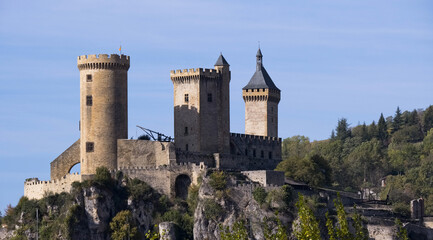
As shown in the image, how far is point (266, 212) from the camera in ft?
308

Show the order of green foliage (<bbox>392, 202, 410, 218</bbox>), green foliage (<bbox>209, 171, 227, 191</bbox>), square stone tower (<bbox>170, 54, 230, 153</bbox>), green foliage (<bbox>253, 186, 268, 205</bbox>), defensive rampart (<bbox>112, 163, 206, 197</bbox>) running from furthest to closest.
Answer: green foliage (<bbox>392, 202, 410, 218</bbox>), square stone tower (<bbox>170, 54, 230, 153</bbox>), defensive rampart (<bbox>112, 163, 206, 197</bbox>), green foliage (<bbox>209, 171, 227, 191</bbox>), green foliage (<bbox>253, 186, 268, 205</bbox>)

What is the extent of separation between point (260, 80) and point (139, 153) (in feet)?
62.1

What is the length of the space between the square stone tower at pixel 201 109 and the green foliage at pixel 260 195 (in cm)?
790

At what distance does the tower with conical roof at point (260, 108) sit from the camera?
112m

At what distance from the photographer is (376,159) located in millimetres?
142375

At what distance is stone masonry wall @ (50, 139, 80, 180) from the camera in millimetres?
102688

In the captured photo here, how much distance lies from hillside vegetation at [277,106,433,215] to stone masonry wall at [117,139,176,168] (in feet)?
36.3

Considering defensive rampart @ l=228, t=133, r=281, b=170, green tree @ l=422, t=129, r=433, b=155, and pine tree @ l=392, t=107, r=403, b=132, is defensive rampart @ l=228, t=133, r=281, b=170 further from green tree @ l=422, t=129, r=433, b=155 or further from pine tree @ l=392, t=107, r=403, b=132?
pine tree @ l=392, t=107, r=403, b=132

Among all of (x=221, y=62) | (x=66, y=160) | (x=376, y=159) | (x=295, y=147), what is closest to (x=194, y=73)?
(x=221, y=62)

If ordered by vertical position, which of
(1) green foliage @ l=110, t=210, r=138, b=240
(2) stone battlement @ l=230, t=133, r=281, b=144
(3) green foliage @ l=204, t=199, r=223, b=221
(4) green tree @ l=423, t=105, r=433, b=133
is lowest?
(1) green foliage @ l=110, t=210, r=138, b=240

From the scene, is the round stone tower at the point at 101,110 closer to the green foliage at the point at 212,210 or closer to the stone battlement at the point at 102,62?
the stone battlement at the point at 102,62

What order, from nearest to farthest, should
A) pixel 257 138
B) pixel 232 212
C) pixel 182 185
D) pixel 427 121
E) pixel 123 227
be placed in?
pixel 123 227 < pixel 232 212 < pixel 182 185 < pixel 257 138 < pixel 427 121

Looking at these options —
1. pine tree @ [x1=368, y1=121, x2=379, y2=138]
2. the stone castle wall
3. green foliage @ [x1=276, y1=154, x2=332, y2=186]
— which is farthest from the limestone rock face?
pine tree @ [x1=368, y1=121, x2=379, y2=138]

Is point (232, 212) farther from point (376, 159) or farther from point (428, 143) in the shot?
point (428, 143)
